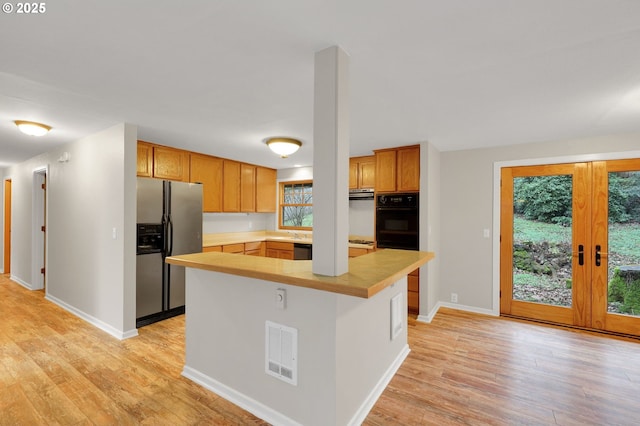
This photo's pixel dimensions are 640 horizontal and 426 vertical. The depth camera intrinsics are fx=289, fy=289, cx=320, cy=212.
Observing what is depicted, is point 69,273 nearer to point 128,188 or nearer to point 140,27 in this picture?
point 128,188

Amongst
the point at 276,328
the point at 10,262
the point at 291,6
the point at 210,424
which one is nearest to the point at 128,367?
the point at 210,424

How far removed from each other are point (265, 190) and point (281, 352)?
14.3 feet

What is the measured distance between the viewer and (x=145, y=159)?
3.81 meters

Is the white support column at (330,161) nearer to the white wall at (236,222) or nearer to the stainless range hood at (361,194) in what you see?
the stainless range hood at (361,194)

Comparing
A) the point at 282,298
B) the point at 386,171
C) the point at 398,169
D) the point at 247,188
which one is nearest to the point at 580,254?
the point at 398,169

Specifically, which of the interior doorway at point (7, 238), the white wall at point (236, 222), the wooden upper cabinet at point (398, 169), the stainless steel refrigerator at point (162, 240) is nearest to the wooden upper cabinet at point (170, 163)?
the stainless steel refrigerator at point (162, 240)

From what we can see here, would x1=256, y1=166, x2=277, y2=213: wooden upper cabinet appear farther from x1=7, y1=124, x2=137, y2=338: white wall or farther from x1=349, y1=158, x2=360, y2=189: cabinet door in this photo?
x1=7, y1=124, x2=137, y2=338: white wall

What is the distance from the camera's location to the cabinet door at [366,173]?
4.68 metres

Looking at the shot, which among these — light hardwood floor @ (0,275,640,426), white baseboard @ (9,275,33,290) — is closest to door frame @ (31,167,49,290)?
white baseboard @ (9,275,33,290)

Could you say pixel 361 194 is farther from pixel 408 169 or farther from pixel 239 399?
pixel 239 399

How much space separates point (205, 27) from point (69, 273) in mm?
4108

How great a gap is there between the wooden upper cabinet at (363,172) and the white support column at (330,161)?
3.04 meters

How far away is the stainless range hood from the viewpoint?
15.5ft

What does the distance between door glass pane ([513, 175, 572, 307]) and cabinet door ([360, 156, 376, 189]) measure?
6.44 ft
